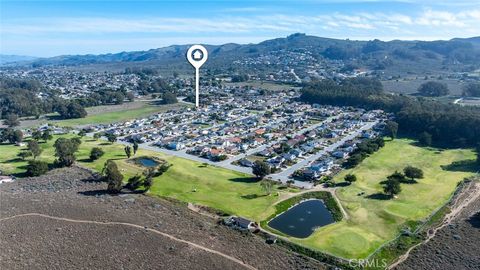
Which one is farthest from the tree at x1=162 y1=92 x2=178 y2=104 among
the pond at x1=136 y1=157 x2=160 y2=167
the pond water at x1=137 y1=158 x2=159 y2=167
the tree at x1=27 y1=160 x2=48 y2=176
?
the tree at x1=27 y1=160 x2=48 y2=176

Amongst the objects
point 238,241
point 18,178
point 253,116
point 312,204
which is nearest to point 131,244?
point 238,241

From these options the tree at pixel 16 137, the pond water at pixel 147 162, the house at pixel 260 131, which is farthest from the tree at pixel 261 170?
the tree at pixel 16 137

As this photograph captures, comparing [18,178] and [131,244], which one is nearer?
[131,244]

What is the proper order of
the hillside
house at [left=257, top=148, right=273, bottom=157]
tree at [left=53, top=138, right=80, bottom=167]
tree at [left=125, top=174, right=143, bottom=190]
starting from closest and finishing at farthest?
tree at [left=125, top=174, right=143, bottom=190] → tree at [left=53, top=138, right=80, bottom=167] → house at [left=257, top=148, right=273, bottom=157] → the hillside

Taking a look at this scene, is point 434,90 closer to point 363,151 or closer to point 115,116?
point 363,151

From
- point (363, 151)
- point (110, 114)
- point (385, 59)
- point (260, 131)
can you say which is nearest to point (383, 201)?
point (363, 151)

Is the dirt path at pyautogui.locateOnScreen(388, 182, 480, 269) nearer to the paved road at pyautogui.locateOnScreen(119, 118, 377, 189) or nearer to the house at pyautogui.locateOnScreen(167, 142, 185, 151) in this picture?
the paved road at pyautogui.locateOnScreen(119, 118, 377, 189)

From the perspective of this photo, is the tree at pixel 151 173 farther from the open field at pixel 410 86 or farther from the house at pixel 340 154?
the open field at pixel 410 86

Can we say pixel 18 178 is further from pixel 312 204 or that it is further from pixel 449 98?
pixel 449 98
